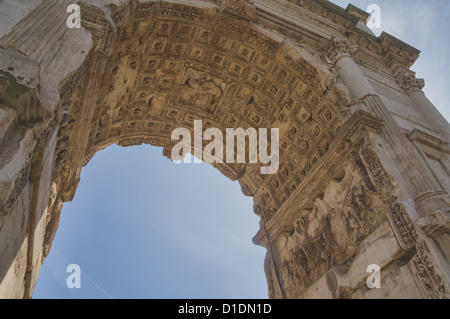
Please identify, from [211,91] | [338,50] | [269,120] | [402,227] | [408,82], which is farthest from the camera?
[211,91]

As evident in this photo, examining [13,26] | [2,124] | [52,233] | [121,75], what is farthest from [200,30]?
[2,124]

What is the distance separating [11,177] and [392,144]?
605 cm

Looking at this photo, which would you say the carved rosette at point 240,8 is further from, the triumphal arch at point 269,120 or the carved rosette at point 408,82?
the carved rosette at point 408,82

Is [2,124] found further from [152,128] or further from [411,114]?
[411,114]

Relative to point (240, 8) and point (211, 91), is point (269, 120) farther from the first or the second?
point (240, 8)

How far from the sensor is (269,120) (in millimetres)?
9047

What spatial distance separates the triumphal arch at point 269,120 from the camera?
11.9 ft

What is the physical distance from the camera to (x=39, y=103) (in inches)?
117

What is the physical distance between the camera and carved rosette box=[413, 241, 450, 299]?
4.23 metres

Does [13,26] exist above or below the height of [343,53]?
below

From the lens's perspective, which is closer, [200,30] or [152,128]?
[200,30]

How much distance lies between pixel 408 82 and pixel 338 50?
2224mm

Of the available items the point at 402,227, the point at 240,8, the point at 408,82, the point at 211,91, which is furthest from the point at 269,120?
the point at 402,227

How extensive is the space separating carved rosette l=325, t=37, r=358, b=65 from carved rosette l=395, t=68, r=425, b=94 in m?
1.56
